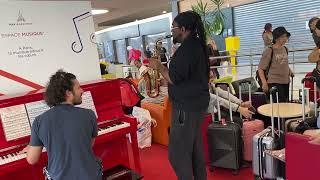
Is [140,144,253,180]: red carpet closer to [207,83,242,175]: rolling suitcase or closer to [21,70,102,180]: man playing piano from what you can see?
[207,83,242,175]: rolling suitcase

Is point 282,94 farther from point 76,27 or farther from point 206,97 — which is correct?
point 76,27

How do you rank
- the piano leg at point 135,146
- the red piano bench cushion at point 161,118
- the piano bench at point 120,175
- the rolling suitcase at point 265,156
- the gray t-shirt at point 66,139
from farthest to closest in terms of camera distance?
the red piano bench cushion at point 161,118 → the piano leg at point 135,146 → the rolling suitcase at point 265,156 → the piano bench at point 120,175 → the gray t-shirt at point 66,139

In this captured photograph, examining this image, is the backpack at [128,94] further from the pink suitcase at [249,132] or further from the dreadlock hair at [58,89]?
the dreadlock hair at [58,89]

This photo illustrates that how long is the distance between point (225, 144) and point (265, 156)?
464mm

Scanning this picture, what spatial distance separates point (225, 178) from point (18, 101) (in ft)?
6.78

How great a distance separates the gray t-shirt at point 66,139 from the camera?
1788 millimetres

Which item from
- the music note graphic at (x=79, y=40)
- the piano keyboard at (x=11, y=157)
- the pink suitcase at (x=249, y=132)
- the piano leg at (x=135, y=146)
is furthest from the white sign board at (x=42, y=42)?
the pink suitcase at (x=249, y=132)

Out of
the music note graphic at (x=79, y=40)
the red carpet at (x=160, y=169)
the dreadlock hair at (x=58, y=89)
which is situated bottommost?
the red carpet at (x=160, y=169)

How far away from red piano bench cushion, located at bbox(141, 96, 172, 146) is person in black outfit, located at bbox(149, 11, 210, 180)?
1.70 meters

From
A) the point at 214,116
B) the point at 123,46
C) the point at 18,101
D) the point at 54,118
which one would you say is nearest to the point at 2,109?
the point at 18,101

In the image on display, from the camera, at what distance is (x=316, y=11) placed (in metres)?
8.07

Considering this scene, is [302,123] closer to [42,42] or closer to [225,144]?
[225,144]

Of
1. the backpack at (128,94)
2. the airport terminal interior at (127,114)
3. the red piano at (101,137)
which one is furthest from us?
the backpack at (128,94)

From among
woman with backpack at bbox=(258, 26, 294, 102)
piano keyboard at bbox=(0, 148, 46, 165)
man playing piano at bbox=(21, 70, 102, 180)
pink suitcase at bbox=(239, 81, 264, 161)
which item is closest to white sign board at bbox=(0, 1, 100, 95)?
piano keyboard at bbox=(0, 148, 46, 165)
